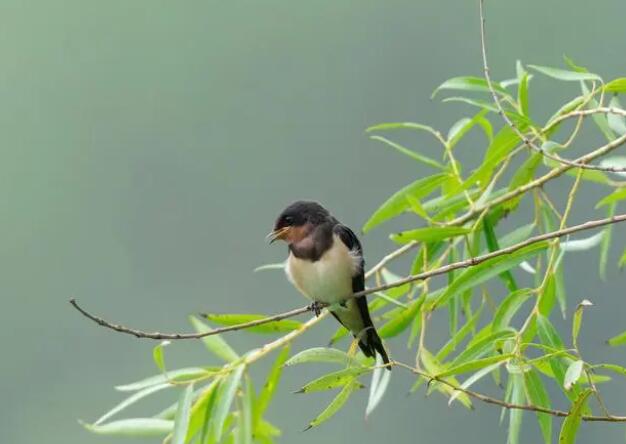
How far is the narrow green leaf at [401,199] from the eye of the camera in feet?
8.72

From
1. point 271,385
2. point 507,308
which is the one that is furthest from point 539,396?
point 271,385

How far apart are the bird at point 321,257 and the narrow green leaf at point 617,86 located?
1.90 ft

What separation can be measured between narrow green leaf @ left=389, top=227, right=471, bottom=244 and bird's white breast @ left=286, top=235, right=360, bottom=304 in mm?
359

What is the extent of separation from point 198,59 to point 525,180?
22889 mm

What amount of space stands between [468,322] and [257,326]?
0.38 meters

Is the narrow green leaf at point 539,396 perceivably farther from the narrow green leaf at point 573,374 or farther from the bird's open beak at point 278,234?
the bird's open beak at point 278,234

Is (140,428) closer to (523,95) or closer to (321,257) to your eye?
(321,257)

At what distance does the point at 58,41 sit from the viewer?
2689 cm

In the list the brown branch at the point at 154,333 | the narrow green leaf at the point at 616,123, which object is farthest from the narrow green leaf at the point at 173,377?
the narrow green leaf at the point at 616,123

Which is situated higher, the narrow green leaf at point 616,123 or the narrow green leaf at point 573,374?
the narrow green leaf at point 616,123

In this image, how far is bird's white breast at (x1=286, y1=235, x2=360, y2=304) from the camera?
9.34ft

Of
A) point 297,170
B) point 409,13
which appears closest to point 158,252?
point 297,170

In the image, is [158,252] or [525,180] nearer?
[525,180]

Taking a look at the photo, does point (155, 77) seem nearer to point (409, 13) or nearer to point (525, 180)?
point (409, 13)
